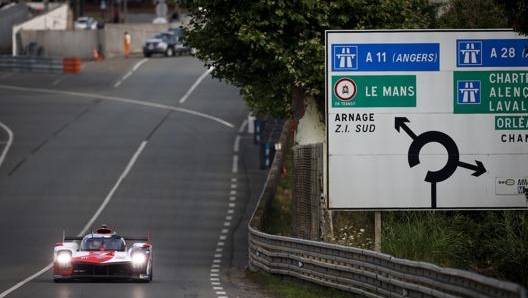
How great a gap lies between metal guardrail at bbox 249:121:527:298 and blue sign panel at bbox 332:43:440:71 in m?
3.39

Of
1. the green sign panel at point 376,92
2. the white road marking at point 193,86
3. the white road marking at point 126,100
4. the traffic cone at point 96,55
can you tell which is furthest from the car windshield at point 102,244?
the traffic cone at point 96,55

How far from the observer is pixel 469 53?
1002 inches

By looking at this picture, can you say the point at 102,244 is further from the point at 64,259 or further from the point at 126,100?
the point at 126,100

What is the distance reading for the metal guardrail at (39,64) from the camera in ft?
285

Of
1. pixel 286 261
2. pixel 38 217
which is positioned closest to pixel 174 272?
pixel 286 261

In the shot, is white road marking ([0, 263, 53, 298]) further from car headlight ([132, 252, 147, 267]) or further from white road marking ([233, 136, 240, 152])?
white road marking ([233, 136, 240, 152])

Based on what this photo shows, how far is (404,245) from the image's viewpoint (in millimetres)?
25562

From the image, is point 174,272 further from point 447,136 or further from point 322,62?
point 447,136

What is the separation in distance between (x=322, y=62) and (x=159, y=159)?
22834mm

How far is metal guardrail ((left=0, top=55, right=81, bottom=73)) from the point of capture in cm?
8694

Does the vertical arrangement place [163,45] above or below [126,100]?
above

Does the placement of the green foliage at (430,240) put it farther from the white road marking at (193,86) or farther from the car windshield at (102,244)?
the white road marking at (193,86)

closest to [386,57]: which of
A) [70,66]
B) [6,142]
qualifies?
[6,142]

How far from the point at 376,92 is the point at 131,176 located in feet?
92.3
